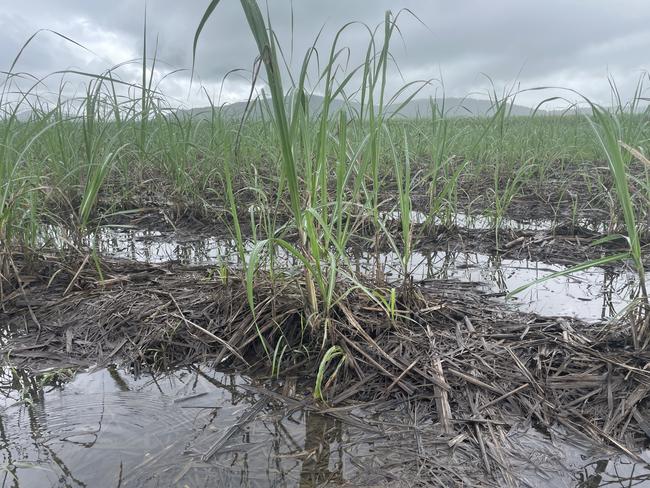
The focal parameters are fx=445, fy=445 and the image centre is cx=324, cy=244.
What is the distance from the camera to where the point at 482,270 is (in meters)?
2.35

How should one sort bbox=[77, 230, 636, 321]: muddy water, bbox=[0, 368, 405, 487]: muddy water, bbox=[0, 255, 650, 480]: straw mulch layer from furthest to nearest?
bbox=[77, 230, 636, 321]: muddy water → bbox=[0, 255, 650, 480]: straw mulch layer → bbox=[0, 368, 405, 487]: muddy water

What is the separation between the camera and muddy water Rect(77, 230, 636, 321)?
1.89 metres

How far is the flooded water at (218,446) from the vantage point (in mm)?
967

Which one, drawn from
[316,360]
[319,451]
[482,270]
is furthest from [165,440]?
[482,270]

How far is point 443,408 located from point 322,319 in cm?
47

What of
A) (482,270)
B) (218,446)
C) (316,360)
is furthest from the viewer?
(482,270)

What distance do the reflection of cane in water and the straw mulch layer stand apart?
4.1 inches

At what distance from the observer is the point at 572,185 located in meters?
4.55

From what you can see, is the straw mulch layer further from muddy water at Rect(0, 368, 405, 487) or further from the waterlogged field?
Answer: muddy water at Rect(0, 368, 405, 487)

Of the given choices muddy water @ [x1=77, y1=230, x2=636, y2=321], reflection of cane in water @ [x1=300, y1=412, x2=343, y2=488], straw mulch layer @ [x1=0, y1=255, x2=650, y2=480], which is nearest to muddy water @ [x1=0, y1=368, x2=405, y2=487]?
reflection of cane in water @ [x1=300, y1=412, x2=343, y2=488]

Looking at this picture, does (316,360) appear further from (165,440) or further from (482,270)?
(482,270)

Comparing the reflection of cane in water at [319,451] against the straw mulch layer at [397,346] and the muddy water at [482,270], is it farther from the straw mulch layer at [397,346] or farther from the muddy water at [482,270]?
the muddy water at [482,270]

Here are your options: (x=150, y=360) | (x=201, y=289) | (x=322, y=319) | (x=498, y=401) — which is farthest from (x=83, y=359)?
(x=498, y=401)

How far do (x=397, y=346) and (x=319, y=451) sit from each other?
1.60 ft
